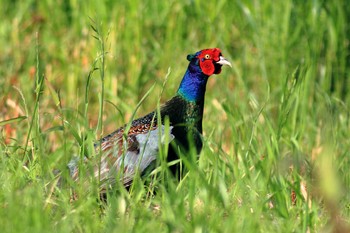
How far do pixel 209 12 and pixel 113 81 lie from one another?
2.90 ft

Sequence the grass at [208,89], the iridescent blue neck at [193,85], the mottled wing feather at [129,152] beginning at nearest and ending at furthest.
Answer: the grass at [208,89] → the mottled wing feather at [129,152] → the iridescent blue neck at [193,85]

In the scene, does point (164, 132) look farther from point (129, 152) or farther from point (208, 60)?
point (208, 60)

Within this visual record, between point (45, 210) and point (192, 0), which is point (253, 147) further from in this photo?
point (192, 0)

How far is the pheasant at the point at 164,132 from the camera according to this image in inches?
168

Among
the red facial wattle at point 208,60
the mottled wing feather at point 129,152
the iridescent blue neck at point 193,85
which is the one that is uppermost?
the red facial wattle at point 208,60

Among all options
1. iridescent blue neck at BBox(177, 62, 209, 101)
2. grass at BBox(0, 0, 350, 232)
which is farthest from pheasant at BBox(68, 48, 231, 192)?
grass at BBox(0, 0, 350, 232)

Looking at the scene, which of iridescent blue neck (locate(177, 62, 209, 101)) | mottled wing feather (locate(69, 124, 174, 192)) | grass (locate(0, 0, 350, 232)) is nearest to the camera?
grass (locate(0, 0, 350, 232))

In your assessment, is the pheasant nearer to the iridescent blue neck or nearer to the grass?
the iridescent blue neck

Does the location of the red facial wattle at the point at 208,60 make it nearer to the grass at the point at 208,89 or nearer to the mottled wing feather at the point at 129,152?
the grass at the point at 208,89

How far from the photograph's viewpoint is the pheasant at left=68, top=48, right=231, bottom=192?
4.26 metres

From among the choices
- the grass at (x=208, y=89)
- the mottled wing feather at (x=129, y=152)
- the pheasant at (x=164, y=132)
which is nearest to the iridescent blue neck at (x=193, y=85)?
the pheasant at (x=164, y=132)

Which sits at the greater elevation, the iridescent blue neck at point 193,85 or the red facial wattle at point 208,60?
the red facial wattle at point 208,60

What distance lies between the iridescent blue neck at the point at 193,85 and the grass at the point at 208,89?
177mm

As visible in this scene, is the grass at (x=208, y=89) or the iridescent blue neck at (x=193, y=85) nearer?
the grass at (x=208, y=89)
